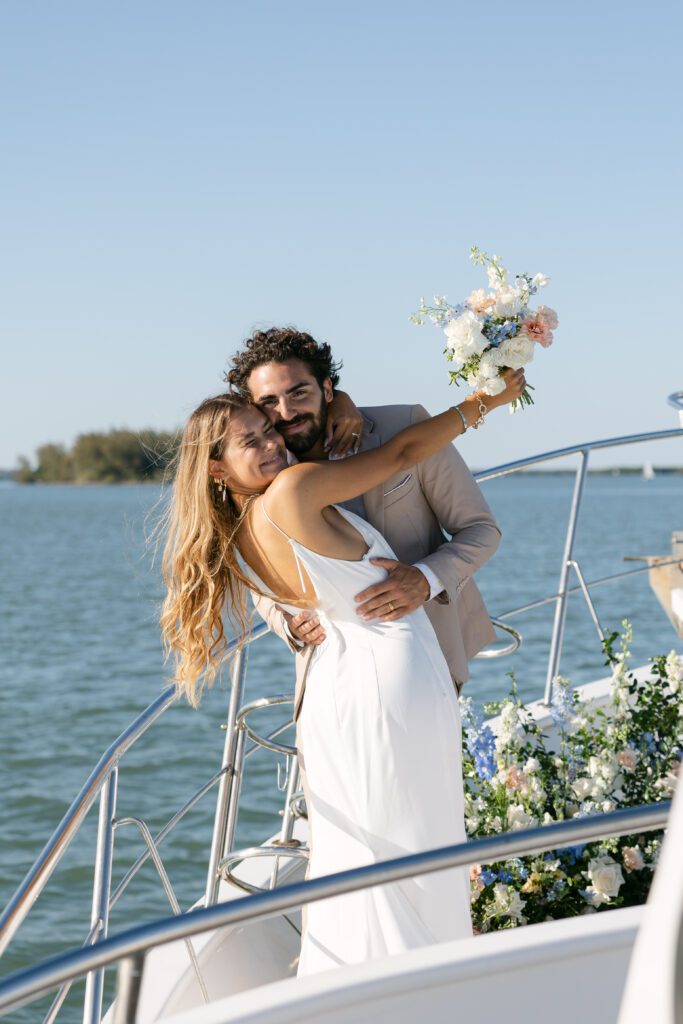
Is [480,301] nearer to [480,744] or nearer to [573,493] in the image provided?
[480,744]

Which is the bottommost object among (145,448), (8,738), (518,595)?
(518,595)

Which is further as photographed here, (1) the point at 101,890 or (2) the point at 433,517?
(2) the point at 433,517

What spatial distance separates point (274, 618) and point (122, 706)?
1188 centimetres

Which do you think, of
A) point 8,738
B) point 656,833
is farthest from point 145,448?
point 8,738

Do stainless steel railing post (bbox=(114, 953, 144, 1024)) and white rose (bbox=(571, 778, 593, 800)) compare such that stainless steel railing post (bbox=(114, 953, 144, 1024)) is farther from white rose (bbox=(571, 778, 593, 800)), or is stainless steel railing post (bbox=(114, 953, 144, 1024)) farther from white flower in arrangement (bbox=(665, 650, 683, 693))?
white flower in arrangement (bbox=(665, 650, 683, 693))

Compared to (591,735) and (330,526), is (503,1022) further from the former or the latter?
(591,735)

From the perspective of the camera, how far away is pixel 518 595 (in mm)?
27453

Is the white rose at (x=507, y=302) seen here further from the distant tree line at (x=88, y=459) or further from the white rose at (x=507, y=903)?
the distant tree line at (x=88, y=459)

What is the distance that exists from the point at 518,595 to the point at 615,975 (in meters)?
26.0

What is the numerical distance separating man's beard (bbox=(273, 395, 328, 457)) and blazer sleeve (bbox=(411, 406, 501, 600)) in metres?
0.27

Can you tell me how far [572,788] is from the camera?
11.5 feet

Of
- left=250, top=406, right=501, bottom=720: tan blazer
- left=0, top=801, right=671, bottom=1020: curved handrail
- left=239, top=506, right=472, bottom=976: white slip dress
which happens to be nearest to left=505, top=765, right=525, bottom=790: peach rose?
left=250, top=406, right=501, bottom=720: tan blazer

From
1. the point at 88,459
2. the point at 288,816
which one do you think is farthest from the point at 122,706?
the point at 88,459

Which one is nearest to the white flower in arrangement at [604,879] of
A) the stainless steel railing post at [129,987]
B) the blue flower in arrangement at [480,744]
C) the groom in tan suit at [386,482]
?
the blue flower in arrangement at [480,744]
